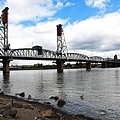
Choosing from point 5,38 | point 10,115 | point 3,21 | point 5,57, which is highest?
point 3,21

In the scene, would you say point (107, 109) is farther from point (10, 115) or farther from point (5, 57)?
point (5, 57)

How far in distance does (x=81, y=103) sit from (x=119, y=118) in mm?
8680

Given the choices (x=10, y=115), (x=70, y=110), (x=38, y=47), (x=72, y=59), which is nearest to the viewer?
(x=10, y=115)

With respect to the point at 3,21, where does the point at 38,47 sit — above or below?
below

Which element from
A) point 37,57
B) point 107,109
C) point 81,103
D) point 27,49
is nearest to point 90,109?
point 107,109

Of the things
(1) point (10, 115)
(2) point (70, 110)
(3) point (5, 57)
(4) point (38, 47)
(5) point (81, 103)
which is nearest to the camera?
(1) point (10, 115)

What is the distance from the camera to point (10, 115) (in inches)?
680

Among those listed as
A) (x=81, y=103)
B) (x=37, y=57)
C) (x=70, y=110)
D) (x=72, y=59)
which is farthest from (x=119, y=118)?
(x=72, y=59)

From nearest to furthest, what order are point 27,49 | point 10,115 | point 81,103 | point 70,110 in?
point 10,115 < point 70,110 < point 81,103 < point 27,49

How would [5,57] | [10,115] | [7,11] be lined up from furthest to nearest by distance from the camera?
[7,11], [5,57], [10,115]

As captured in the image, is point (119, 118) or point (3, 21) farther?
point (3, 21)

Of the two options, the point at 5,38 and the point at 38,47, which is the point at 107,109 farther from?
the point at 38,47

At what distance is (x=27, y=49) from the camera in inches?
6718

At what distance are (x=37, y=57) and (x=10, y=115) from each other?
139 meters
